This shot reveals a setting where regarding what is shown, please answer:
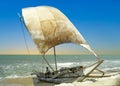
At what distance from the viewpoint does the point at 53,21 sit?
25.6 meters

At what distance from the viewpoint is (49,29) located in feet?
82.6

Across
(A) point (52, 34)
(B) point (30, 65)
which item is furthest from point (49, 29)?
(B) point (30, 65)

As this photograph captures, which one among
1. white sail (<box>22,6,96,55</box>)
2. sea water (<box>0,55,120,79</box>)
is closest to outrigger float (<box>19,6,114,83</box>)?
white sail (<box>22,6,96,55</box>)

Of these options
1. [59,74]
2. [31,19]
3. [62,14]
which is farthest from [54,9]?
[59,74]

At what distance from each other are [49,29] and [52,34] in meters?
0.51

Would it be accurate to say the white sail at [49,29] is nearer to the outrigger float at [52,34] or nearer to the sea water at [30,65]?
the outrigger float at [52,34]

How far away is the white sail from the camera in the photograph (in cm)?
2407

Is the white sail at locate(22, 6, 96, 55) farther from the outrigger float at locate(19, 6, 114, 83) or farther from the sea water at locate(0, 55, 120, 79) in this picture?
the sea water at locate(0, 55, 120, 79)

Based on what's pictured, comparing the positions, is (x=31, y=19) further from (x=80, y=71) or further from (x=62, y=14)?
(x=80, y=71)

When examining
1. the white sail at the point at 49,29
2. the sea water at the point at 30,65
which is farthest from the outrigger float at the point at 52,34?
the sea water at the point at 30,65

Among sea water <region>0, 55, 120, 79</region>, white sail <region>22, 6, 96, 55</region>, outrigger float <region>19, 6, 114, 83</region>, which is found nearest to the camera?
outrigger float <region>19, 6, 114, 83</region>

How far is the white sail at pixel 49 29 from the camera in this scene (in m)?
24.1

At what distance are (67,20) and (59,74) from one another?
4.85 meters

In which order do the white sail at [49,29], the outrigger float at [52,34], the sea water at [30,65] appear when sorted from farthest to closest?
1. the sea water at [30,65]
2. the white sail at [49,29]
3. the outrigger float at [52,34]
